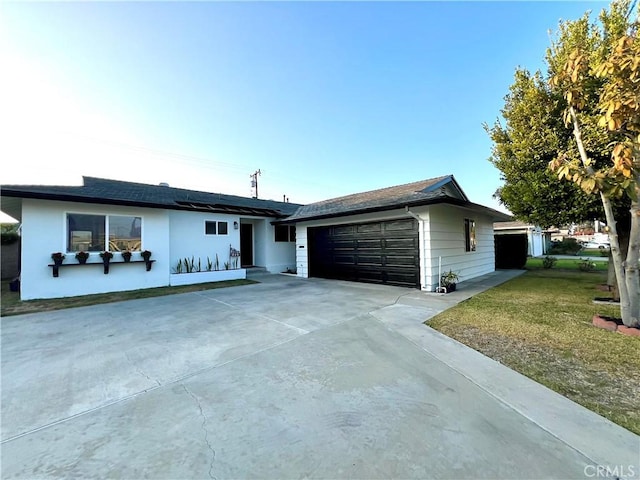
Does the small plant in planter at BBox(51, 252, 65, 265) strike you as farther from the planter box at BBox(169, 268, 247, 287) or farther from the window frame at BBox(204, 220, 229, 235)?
the window frame at BBox(204, 220, 229, 235)

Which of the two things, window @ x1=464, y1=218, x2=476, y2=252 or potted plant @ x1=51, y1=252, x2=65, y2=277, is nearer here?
potted plant @ x1=51, y1=252, x2=65, y2=277

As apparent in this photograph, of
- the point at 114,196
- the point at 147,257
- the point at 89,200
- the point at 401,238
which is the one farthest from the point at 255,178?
the point at 401,238

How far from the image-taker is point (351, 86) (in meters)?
11.0

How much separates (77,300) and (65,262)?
1375mm

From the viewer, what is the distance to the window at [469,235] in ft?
33.1

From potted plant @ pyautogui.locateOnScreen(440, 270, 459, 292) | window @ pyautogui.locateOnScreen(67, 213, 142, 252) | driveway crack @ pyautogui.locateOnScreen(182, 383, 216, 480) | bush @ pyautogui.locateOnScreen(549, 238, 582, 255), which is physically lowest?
driveway crack @ pyautogui.locateOnScreen(182, 383, 216, 480)

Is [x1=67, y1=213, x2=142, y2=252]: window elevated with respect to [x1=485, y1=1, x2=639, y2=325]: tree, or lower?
lower

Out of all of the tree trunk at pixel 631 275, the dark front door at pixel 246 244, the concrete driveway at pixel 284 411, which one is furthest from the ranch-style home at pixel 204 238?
the concrete driveway at pixel 284 411

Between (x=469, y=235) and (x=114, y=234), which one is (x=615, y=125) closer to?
(x=469, y=235)

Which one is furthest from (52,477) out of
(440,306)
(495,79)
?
(495,79)

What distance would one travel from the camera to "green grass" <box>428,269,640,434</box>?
2.43m

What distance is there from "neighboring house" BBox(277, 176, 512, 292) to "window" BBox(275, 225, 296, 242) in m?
1.86

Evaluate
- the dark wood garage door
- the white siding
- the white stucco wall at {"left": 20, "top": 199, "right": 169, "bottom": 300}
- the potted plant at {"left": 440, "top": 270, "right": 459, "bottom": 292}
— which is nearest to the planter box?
the white stucco wall at {"left": 20, "top": 199, "right": 169, "bottom": 300}

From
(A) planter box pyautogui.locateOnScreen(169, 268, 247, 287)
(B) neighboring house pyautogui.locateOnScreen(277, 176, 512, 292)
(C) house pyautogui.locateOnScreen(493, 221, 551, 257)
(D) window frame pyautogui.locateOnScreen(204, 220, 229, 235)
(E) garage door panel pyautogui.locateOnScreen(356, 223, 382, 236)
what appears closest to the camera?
(B) neighboring house pyautogui.locateOnScreen(277, 176, 512, 292)
